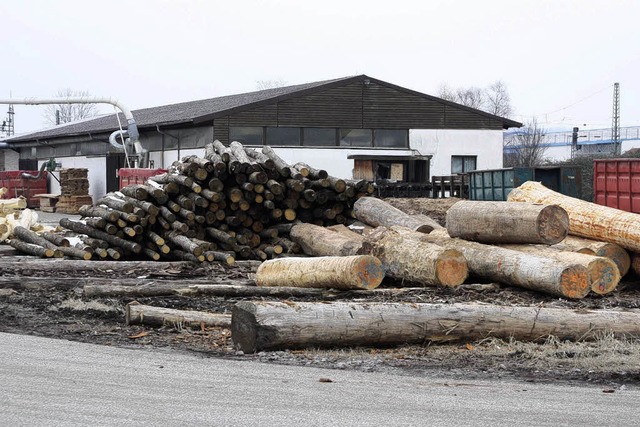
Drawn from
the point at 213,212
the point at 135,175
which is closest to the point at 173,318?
the point at 213,212

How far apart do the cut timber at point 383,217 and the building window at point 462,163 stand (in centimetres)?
2609

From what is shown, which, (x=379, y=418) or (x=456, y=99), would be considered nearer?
(x=379, y=418)

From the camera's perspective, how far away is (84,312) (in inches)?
517

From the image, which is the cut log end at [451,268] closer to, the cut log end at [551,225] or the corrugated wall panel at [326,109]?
the cut log end at [551,225]

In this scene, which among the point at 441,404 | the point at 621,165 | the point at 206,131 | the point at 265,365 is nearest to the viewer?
the point at 441,404

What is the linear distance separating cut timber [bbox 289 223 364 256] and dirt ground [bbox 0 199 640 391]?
183 centimetres

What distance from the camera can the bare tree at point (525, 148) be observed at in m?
78.7

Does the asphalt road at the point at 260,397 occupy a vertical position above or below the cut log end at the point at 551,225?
below

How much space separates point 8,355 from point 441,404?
4.54 m

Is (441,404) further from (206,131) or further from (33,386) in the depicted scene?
(206,131)

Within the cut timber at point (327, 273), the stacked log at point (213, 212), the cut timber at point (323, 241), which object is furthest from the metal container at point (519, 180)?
the cut timber at point (327, 273)

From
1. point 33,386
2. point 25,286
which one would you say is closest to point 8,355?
point 33,386

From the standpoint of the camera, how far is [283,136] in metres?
43.3

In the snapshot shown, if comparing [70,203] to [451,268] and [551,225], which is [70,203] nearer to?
[451,268]
